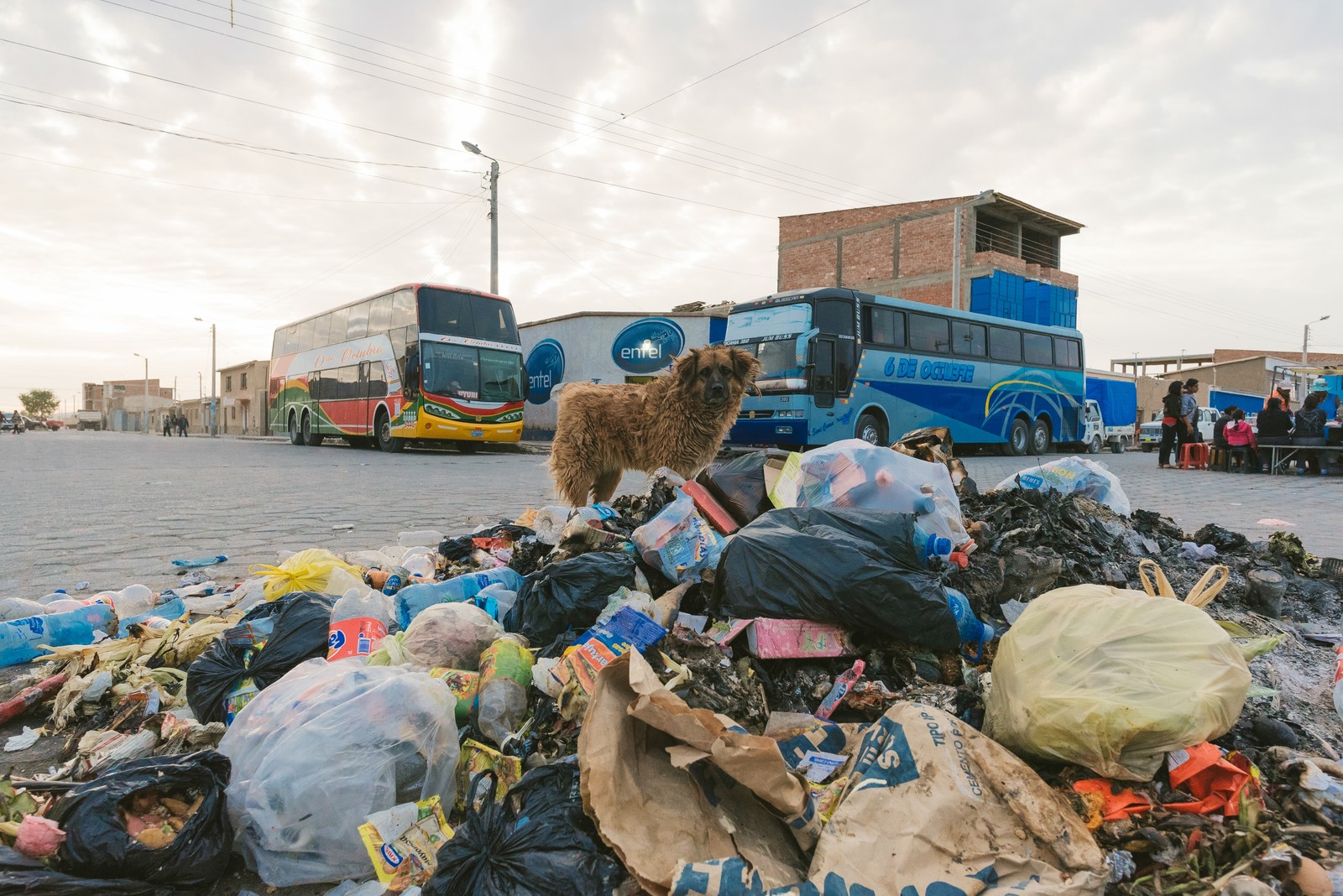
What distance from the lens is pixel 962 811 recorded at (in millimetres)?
1481

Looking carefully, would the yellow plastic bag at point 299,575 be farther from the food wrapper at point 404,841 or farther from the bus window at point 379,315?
the bus window at point 379,315

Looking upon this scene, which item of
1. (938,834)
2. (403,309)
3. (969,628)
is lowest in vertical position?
(938,834)

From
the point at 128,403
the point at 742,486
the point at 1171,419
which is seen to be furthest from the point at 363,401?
the point at 128,403

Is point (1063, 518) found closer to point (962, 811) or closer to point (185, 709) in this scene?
point (962, 811)

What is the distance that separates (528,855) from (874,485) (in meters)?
2.17

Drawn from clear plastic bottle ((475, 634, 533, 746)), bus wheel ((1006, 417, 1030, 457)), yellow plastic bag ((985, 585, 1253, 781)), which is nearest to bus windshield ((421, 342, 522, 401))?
bus wheel ((1006, 417, 1030, 457))

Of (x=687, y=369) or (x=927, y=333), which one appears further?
(x=927, y=333)

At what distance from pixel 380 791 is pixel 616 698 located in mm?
594

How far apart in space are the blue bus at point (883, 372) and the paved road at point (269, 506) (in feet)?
9.41

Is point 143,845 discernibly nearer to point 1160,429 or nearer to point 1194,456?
point 1194,456

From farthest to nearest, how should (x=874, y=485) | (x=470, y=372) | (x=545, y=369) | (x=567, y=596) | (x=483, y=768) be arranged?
1. (x=545, y=369)
2. (x=470, y=372)
3. (x=874, y=485)
4. (x=567, y=596)
5. (x=483, y=768)

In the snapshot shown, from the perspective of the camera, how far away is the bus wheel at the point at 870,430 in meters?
14.8

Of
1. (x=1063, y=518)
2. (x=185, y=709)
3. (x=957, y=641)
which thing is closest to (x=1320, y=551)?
(x=1063, y=518)

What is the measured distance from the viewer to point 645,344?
23.5m
